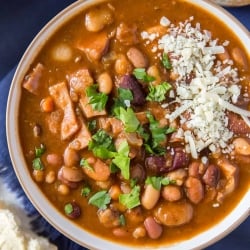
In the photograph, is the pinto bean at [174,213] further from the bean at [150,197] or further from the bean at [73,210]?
the bean at [73,210]

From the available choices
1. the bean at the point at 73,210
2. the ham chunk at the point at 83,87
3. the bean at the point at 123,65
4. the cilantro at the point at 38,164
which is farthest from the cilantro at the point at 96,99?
the bean at the point at 73,210

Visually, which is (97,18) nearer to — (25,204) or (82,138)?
(82,138)

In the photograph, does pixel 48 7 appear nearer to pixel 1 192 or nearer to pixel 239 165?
pixel 1 192

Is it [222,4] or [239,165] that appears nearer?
[239,165]

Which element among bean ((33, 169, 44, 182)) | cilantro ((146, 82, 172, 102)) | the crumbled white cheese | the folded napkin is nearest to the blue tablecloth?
the folded napkin

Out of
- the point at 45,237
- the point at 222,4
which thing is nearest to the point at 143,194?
the point at 45,237
